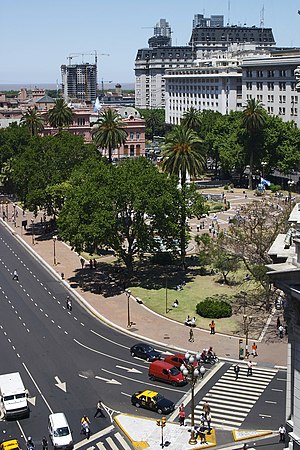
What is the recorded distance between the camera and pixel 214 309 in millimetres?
58781

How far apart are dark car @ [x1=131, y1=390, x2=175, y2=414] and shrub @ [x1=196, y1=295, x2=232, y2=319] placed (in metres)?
16.2

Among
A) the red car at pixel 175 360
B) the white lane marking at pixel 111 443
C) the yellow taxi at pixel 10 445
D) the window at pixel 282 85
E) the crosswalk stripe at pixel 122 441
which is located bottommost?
the white lane marking at pixel 111 443

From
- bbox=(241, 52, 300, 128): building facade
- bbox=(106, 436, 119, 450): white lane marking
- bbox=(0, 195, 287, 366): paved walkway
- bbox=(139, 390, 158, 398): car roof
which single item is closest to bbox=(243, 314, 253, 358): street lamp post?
bbox=(0, 195, 287, 366): paved walkway

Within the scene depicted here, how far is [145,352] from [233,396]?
8557 millimetres

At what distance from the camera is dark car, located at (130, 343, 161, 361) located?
50562 mm

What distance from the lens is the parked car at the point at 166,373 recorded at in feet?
152

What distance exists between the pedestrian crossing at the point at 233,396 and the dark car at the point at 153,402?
1700mm

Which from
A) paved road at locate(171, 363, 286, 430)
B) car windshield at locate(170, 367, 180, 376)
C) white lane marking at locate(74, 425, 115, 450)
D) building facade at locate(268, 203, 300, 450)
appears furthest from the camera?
car windshield at locate(170, 367, 180, 376)

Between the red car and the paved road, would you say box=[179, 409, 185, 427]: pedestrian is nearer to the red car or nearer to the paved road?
the paved road

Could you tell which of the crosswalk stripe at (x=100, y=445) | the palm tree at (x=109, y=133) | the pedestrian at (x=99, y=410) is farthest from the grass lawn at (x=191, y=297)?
the palm tree at (x=109, y=133)

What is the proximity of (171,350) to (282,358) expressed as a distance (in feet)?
27.5

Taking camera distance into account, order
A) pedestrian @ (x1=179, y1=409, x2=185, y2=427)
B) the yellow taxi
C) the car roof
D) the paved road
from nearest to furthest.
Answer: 1. the yellow taxi
2. pedestrian @ (x1=179, y1=409, x2=185, y2=427)
3. the paved road
4. the car roof

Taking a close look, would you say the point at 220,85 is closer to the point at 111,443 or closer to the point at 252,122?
the point at 252,122

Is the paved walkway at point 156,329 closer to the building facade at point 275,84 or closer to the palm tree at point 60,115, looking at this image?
the palm tree at point 60,115
